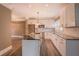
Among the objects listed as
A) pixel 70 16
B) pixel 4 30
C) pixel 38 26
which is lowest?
pixel 4 30

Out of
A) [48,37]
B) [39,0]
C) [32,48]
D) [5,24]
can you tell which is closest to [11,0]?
[39,0]

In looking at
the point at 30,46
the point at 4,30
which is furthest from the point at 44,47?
the point at 4,30

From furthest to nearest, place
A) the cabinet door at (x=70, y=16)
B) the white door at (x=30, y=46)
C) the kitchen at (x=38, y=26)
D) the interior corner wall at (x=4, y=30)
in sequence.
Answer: the interior corner wall at (x=4, y=30), the cabinet door at (x=70, y=16), the kitchen at (x=38, y=26), the white door at (x=30, y=46)

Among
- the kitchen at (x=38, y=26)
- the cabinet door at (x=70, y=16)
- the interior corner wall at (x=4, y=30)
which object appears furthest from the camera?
the interior corner wall at (x=4, y=30)

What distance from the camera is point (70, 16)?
3.97m

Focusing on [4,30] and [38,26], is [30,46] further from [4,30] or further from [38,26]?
[4,30]

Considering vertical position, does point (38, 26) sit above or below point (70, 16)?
below

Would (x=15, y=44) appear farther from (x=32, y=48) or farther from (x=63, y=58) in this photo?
(x=63, y=58)

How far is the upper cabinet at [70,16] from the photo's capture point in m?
3.60

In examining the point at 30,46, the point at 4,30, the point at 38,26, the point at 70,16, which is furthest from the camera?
the point at 4,30

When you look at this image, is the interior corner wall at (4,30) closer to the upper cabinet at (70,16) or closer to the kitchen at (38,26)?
the kitchen at (38,26)

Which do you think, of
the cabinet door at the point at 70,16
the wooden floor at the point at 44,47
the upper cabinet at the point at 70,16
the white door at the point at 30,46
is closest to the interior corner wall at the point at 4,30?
the wooden floor at the point at 44,47

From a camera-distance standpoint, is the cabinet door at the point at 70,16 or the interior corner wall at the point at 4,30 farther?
the interior corner wall at the point at 4,30

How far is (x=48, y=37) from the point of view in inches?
149
